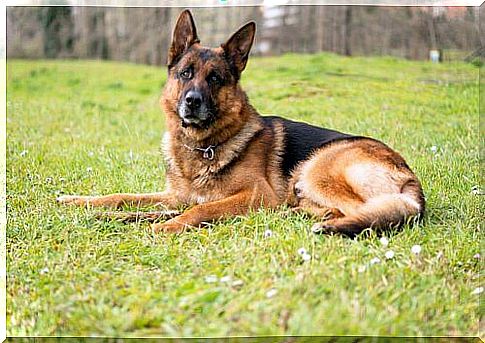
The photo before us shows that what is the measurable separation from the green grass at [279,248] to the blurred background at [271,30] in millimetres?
155

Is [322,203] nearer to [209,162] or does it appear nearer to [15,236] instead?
[209,162]

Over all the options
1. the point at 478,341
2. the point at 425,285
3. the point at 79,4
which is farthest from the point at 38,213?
the point at 478,341

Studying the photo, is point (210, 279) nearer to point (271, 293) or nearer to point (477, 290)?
point (271, 293)

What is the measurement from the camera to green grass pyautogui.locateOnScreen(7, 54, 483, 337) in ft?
6.55

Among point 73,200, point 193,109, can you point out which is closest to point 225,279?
point 193,109

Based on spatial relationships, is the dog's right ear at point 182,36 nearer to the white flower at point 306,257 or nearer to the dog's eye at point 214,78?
the dog's eye at point 214,78

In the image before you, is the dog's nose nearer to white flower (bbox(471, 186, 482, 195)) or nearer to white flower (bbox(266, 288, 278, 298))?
white flower (bbox(266, 288, 278, 298))

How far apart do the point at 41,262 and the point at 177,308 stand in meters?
0.68

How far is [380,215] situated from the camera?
2.58 meters

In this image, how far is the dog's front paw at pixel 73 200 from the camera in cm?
311

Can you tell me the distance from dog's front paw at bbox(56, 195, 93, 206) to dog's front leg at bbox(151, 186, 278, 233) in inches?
21.9

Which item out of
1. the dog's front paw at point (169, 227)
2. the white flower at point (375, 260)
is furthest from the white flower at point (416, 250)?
the dog's front paw at point (169, 227)

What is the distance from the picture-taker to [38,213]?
290 centimetres

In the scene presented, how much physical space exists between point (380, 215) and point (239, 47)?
3.73 ft
